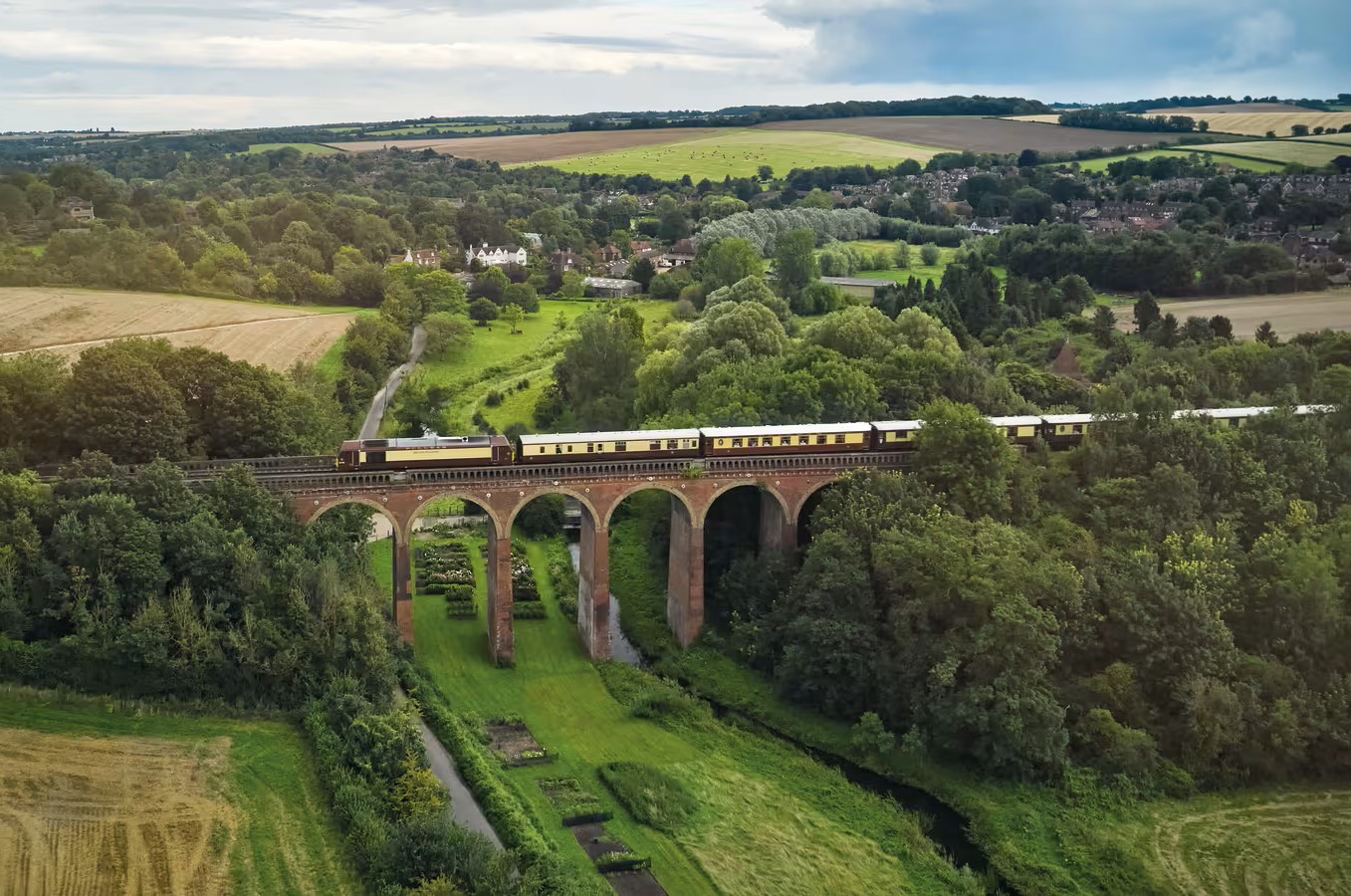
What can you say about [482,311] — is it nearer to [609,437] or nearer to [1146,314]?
[1146,314]

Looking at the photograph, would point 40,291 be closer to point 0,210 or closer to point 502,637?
point 0,210

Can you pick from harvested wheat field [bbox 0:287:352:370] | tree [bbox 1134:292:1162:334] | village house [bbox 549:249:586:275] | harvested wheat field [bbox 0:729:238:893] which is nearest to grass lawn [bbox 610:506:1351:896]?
harvested wheat field [bbox 0:729:238:893]

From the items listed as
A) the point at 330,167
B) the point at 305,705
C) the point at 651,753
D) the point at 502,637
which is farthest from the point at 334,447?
the point at 330,167

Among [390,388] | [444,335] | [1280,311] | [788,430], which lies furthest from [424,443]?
[1280,311]

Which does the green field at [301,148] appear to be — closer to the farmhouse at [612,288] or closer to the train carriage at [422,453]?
the farmhouse at [612,288]

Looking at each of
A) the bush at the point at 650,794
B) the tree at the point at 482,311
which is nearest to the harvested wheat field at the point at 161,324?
the tree at the point at 482,311

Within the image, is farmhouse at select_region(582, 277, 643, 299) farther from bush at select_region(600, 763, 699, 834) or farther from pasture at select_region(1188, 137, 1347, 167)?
bush at select_region(600, 763, 699, 834)
